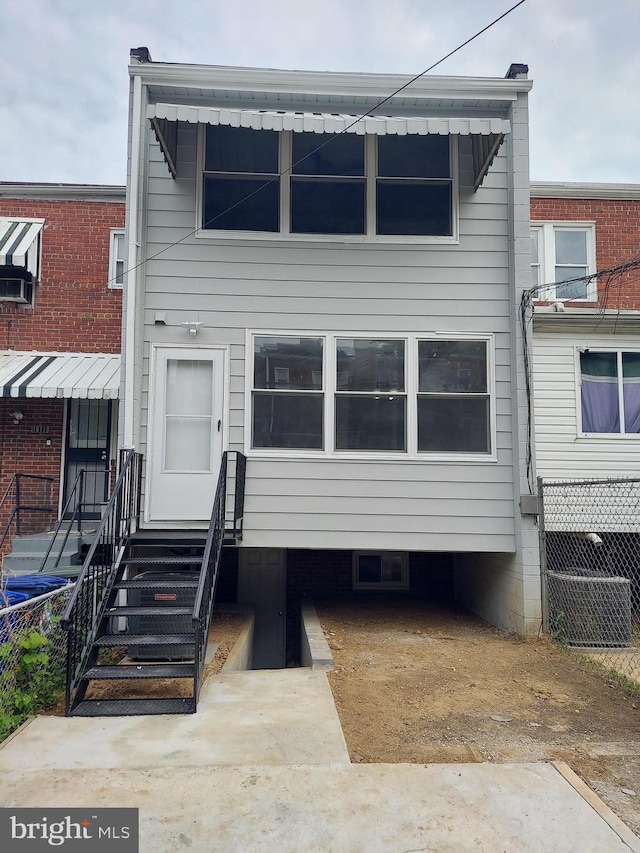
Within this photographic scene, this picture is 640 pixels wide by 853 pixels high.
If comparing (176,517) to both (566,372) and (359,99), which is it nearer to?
(359,99)

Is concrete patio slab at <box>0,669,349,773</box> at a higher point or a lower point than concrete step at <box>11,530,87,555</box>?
lower

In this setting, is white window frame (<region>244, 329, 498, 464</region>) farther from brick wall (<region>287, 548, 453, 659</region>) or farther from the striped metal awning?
the striped metal awning

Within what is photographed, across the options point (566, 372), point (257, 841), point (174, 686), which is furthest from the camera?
point (566, 372)

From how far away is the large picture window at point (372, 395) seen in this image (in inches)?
264

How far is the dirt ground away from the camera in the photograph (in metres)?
3.44

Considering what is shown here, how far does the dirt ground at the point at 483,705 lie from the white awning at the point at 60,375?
441cm

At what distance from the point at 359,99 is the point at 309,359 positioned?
295cm

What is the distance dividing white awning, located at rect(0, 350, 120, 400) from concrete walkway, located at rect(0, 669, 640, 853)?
485cm

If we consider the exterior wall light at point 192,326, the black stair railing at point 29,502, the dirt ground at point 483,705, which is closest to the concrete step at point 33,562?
the black stair railing at point 29,502

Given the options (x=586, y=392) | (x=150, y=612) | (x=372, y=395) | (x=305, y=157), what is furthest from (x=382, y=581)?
(x=305, y=157)

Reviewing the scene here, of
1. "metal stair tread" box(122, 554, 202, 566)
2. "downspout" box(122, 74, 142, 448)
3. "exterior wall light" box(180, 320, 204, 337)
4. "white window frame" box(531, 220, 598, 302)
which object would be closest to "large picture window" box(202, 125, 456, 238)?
"downspout" box(122, 74, 142, 448)

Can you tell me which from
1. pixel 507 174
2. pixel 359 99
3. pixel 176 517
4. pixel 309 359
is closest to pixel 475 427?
pixel 309 359

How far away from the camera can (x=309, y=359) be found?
22.2 ft

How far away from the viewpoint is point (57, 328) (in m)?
9.34
